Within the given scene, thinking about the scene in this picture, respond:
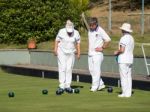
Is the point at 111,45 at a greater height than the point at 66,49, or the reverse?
the point at 66,49

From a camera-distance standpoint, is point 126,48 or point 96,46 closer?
point 126,48

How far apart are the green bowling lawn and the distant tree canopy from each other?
48.9ft

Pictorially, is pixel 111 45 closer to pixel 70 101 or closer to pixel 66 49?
pixel 66 49

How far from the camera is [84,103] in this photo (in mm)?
13758

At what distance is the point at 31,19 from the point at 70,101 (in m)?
19.5

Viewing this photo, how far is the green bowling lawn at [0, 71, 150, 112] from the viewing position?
→ 12.7m

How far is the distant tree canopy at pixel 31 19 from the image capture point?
33219 millimetres

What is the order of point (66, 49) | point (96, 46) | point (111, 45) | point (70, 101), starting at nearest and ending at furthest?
1. point (70, 101)
2. point (66, 49)
3. point (96, 46)
4. point (111, 45)

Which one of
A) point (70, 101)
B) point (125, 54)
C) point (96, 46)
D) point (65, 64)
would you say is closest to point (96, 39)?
point (96, 46)

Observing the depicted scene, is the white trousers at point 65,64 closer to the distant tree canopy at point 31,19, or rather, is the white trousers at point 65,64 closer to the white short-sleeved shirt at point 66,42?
the white short-sleeved shirt at point 66,42

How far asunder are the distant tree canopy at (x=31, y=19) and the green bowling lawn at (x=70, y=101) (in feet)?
48.9

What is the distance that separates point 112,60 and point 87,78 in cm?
150

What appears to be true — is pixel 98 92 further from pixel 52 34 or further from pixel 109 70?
pixel 52 34

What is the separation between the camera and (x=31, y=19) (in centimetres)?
3334
